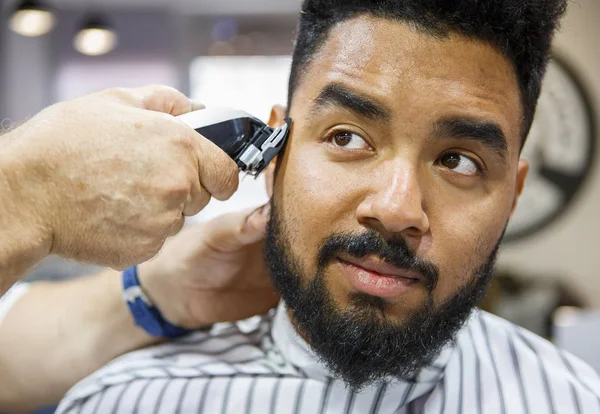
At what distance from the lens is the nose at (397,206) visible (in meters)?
1.28

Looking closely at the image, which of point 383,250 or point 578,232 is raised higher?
point 383,250

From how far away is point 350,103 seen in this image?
1.40 m

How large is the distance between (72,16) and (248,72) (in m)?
1.82

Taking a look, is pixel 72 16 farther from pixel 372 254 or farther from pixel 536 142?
pixel 372 254

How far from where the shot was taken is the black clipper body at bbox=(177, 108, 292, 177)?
1331mm

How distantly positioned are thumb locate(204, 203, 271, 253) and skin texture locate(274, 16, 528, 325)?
6.3 inches

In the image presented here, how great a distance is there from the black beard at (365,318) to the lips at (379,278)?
1 centimetres

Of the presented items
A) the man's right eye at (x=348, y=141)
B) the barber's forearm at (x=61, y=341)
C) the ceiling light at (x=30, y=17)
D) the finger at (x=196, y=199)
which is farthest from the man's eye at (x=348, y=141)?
the ceiling light at (x=30, y=17)

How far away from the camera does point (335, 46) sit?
4.83ft

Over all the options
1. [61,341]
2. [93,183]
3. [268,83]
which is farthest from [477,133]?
[268,83]

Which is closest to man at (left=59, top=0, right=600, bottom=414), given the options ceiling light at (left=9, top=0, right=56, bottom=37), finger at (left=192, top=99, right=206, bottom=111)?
finger at (left=192, top=99, right=206, bottom=111)

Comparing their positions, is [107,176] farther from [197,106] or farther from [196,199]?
[197,106]

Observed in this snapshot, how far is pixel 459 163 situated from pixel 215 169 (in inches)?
20.4

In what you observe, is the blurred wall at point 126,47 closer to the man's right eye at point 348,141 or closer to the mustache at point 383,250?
the man's right eye at point 348,141
